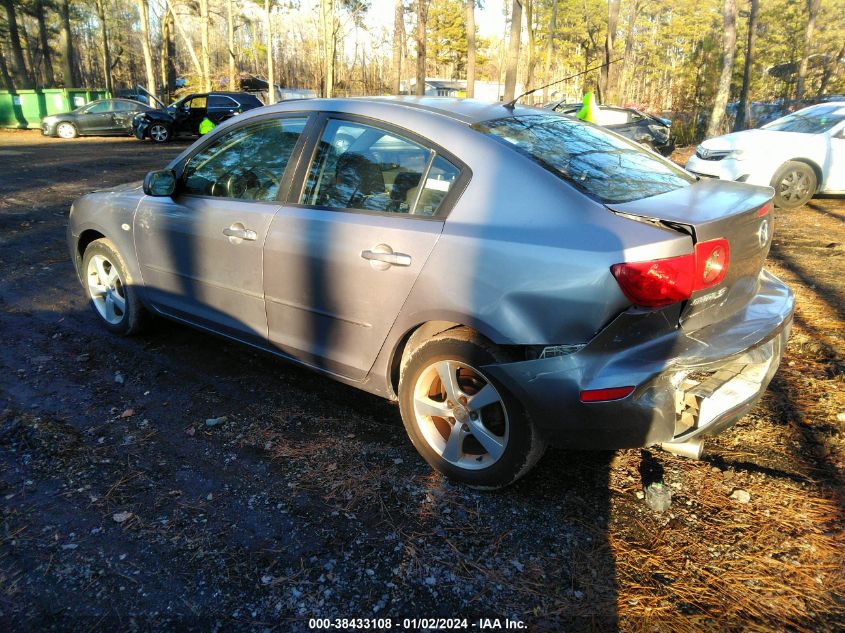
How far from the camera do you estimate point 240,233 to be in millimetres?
3455

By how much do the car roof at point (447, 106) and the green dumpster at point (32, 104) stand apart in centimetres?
2755

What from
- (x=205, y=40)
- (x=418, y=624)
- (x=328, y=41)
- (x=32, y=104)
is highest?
(x=328, y=41)

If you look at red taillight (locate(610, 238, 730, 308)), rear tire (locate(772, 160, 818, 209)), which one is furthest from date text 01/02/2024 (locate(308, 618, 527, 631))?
rear tire (locate(772, 160, 818, 209))

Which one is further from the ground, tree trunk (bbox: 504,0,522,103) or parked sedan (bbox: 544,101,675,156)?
tree trunk (bbox: 504,0,522,103)

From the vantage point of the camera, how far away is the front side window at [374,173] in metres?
2.87

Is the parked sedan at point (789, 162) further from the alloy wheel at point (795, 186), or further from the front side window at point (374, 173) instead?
the front side window at point (374, 173)

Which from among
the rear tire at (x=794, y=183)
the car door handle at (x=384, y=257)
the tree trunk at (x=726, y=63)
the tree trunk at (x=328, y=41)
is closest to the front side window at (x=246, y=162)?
the car door handle at (x=384, y=257)

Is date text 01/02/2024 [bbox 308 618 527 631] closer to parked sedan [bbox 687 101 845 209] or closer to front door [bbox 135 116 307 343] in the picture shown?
front door [bbox 135 116 307 343]

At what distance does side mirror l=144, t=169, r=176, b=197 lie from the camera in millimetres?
3818

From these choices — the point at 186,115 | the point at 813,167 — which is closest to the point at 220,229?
the point at 813,167

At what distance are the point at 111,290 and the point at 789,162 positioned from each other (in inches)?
357

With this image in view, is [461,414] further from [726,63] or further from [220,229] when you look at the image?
[726,63]

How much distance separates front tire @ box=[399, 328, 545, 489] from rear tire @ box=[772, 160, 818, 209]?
8.14 meters

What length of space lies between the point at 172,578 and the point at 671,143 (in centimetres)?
1740
